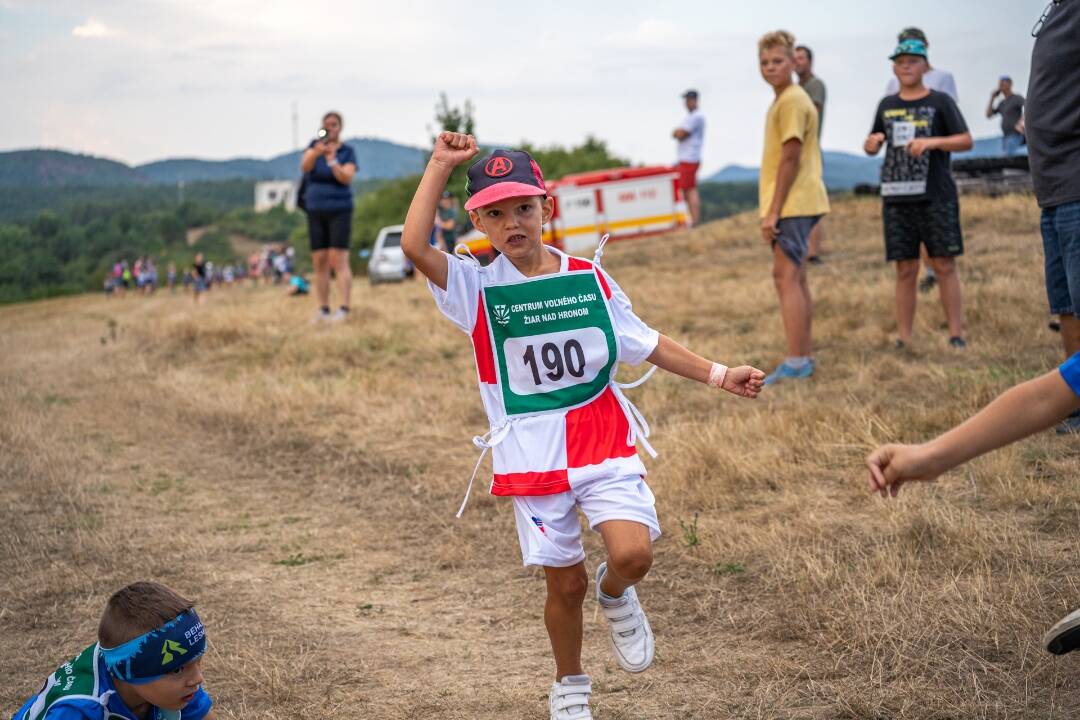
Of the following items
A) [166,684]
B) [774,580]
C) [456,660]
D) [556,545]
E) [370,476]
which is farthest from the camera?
[370,476]

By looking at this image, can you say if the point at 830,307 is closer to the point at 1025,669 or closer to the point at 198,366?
the point at 198,366

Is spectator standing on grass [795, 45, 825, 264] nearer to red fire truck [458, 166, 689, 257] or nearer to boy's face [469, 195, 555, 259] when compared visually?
boy's face [469, 195, 555, 259]

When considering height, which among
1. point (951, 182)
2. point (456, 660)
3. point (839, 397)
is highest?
point (951, 182)

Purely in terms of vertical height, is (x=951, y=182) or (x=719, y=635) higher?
(x=951, y=182)

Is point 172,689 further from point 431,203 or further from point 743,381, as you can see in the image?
point 743,381

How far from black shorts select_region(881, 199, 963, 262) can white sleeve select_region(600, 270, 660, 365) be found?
4916mm

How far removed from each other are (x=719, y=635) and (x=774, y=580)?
18.1 inches

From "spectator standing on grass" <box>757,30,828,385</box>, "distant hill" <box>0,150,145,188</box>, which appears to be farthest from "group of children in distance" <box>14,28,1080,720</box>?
"distant hill" <box>0,150,145,188</box>

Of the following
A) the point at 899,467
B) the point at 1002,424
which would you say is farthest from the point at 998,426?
the point at 899,467

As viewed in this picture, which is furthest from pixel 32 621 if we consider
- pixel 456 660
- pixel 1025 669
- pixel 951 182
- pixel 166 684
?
pixel 951 182

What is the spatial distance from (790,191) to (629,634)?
521 centimetres

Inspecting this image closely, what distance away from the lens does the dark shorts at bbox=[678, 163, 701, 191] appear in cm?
1978

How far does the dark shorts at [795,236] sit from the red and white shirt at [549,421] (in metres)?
4.68

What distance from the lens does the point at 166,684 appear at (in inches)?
125
